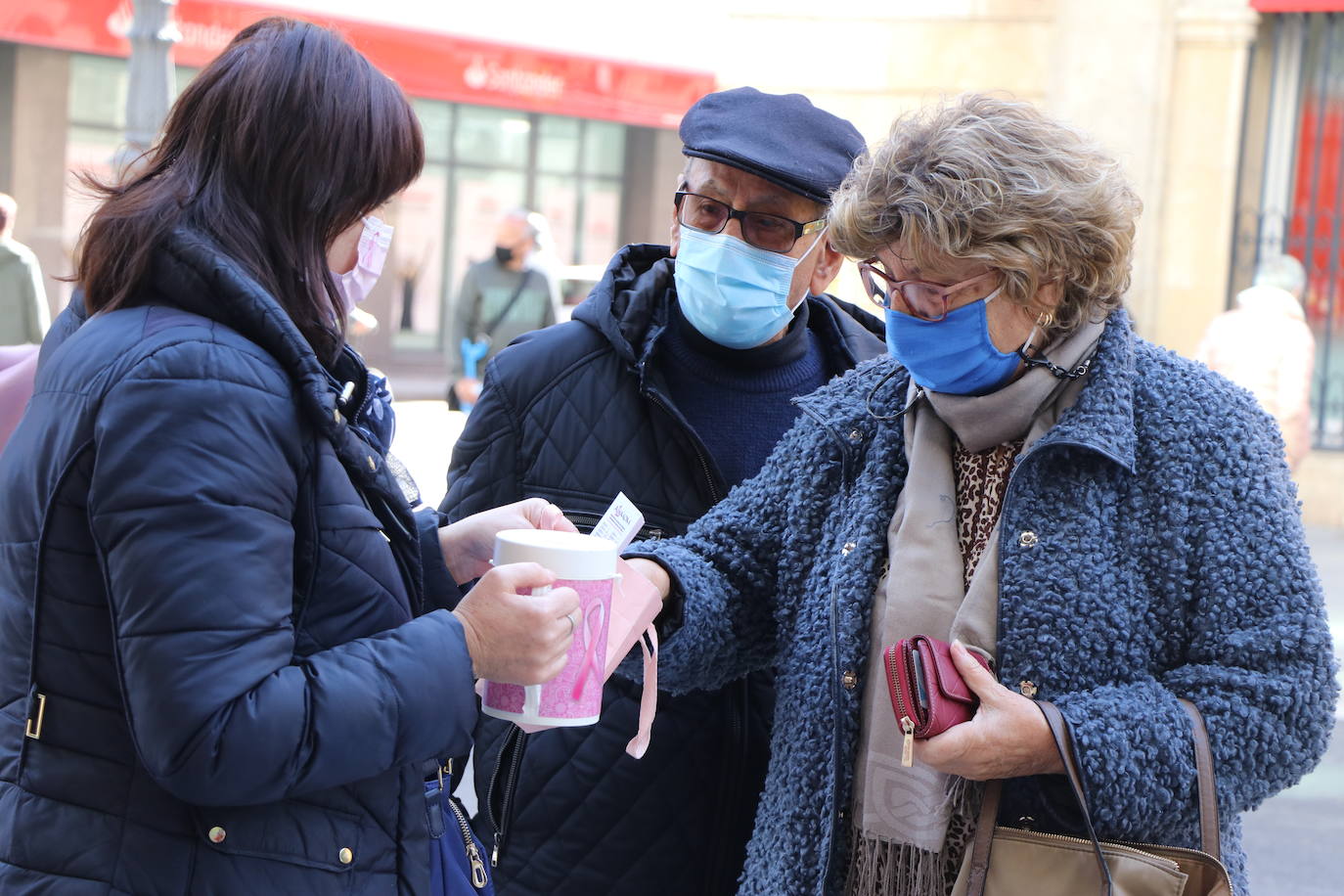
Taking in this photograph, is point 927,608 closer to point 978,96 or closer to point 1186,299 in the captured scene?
point 978,96

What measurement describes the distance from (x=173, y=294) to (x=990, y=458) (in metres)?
1.16

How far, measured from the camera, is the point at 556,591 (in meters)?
1.88

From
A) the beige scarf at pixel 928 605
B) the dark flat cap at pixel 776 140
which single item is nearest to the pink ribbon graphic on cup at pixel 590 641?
the beige scarf at pixel 928 605

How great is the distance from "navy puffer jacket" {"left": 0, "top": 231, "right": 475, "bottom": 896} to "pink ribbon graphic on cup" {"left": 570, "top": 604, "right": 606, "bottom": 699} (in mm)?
200

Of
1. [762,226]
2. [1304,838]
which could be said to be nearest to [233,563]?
[762,226]

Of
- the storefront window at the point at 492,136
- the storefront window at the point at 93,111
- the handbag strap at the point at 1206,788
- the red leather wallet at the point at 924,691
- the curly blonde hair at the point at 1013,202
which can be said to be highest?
the storefront window at the point at 492,136

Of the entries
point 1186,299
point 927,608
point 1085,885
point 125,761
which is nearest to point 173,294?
point 125,761

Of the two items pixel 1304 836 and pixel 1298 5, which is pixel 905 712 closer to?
pixel 1304 836

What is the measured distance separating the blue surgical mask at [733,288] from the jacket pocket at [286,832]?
1.33m

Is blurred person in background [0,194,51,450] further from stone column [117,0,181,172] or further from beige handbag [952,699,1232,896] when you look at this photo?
beige handbag [952,699,1232,896]

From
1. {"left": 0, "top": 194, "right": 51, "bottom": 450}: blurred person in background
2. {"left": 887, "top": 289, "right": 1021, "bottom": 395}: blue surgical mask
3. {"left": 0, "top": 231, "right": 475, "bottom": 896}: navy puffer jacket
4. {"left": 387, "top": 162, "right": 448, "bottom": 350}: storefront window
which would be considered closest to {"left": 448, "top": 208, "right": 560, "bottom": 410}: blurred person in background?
{"left": 0, "top": 194, "right": 51, "bottom": 450}: blurred person in background

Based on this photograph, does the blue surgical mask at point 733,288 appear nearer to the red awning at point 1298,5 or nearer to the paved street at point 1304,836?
the paved street at point 1304,836

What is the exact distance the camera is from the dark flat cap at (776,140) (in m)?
2.77

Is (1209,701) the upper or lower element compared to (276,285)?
lower
